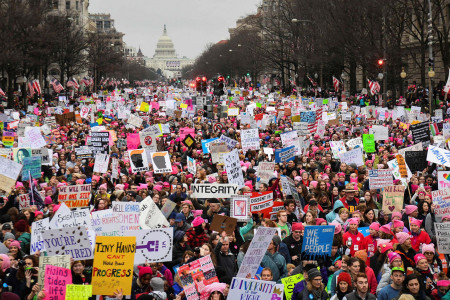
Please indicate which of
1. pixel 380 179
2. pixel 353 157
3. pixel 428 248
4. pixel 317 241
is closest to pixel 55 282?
pixel 317 241

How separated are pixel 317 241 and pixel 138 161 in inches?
399

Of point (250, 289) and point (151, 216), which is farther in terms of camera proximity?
point (151, 216)

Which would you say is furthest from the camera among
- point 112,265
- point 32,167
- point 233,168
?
point 32,167

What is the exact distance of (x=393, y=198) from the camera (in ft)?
47.2

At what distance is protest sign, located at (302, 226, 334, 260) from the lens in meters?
10.8

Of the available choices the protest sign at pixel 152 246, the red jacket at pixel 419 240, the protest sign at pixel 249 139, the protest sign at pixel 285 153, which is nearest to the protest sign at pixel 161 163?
the protest sign at pixel 285 153

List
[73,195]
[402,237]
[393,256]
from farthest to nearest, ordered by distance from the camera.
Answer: [73,195] → [402,237] → [393,256]

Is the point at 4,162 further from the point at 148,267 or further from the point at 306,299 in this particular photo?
the point at 306,299

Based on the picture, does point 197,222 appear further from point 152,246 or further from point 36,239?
point 36,239

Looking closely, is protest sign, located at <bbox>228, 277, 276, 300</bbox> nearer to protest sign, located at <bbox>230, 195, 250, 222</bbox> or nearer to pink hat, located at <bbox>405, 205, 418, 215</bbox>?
protest sign, located at <bbox>230, 195, 250, 222</bbox>

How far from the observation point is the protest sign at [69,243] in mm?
10742

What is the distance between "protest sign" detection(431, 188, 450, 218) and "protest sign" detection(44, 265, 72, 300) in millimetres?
5964

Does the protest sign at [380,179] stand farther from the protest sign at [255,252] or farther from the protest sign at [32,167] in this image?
the protest sign at [32,167]

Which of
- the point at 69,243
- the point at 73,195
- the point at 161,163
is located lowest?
the point at 69,243
